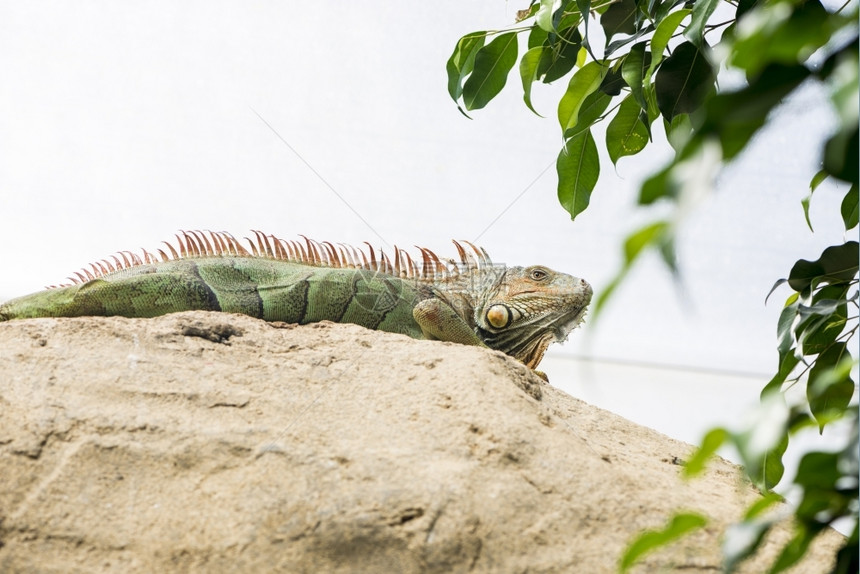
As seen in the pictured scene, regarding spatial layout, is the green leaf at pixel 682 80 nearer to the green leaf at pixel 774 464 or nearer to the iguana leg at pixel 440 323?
the green leaf at pixel 774 464

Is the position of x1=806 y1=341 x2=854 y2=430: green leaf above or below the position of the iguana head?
below

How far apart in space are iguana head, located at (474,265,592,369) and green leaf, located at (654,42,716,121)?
1223 mm

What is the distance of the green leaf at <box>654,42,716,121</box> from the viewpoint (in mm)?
2311

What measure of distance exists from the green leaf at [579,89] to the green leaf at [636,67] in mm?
196

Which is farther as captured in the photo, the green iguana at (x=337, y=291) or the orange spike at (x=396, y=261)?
the orange spike at (x=396, y=261)

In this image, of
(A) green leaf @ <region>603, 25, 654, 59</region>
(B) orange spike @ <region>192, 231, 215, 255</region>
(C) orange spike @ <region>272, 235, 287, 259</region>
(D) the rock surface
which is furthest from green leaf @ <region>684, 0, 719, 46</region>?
(B) orange spike @ <region>192, 231, 215, 255</region>

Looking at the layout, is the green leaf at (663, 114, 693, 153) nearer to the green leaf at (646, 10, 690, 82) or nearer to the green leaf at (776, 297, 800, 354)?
the green leaf at (646, 10, 690, 82)

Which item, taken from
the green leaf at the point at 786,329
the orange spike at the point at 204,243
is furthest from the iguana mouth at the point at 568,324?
the orange spike at the point at 204,243

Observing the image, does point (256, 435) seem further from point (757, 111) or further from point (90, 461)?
point (757, 111)

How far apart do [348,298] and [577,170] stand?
3.37ft

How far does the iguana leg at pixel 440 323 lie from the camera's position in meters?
3.22

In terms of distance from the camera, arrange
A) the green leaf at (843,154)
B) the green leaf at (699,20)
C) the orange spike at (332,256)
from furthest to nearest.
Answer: the orange spike at (332,256) < the green leaf at (699,20) < the green leaf at (843,154)

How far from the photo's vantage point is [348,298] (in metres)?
3.29

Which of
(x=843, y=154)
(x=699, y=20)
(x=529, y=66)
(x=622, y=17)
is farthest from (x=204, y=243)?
(x=843, y=154)
